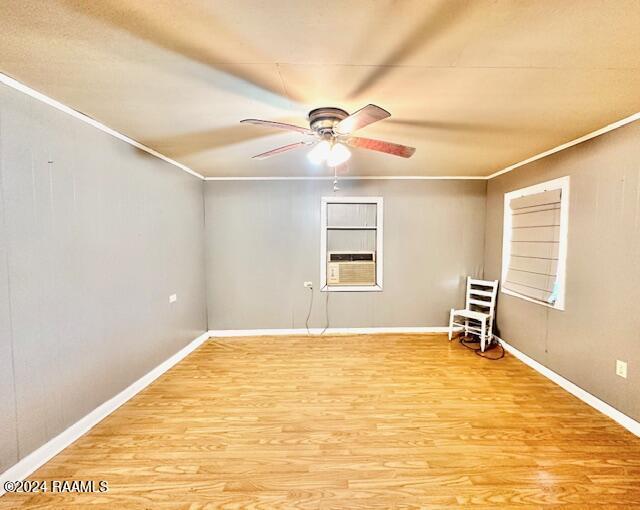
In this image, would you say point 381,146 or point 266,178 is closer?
point 381,146

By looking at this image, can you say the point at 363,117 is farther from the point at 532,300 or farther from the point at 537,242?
the point at 532,300

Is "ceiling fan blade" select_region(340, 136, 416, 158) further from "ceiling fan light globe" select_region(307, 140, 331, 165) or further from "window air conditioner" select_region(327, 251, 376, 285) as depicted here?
"window air conditioner" select_region(327, 251, 376, 285)

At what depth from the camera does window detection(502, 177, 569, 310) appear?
8.24ft

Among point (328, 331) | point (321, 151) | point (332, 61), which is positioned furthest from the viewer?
point (328, 331)

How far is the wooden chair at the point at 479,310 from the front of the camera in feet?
10.8

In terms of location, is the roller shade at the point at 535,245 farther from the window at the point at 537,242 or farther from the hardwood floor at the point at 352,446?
the hardwood floor at the point at 352,446

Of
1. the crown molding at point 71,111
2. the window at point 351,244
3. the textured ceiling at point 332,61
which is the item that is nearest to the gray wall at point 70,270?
the crown molding at point 71,111

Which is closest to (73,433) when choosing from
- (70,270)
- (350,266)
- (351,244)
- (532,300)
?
(70,270)

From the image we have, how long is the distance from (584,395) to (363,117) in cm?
288

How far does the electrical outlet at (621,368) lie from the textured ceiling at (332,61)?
1.79m

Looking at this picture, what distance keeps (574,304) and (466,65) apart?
7.61 ft

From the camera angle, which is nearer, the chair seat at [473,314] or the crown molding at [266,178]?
the crown molding at [266,178]

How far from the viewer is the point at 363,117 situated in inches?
55.2

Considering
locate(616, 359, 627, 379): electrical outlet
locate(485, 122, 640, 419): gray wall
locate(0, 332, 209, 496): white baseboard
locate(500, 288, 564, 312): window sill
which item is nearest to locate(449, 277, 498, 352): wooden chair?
locate(500, 288, 564, 312): window sill
